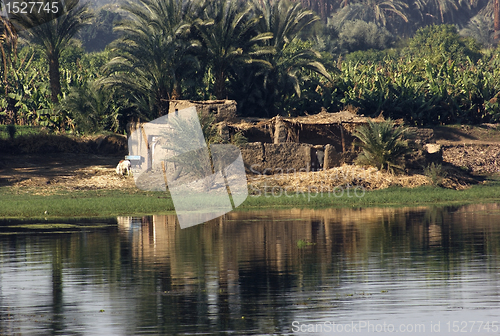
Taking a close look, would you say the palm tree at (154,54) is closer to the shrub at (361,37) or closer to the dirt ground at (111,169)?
the dirt ground at (111,169)

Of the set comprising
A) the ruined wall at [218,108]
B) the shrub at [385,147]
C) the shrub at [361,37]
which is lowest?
the shrub at [385,147]

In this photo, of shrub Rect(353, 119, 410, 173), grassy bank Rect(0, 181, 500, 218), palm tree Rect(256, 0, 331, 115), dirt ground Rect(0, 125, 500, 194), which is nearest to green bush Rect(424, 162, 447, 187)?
dirt ground Rect(0, 125, 500, 194)

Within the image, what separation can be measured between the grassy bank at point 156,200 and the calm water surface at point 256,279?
4.59 m

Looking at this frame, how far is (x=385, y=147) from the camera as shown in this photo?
30.1 metres

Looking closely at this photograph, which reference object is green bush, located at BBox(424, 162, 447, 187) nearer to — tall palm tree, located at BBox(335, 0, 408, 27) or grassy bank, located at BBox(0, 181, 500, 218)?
grassy bank, located at BBox(0, 181, 500, 218)

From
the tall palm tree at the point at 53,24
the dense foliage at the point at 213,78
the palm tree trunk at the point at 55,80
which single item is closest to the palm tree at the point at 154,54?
the dense foliage at the point at 213,78

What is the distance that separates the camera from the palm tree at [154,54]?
39688 mm

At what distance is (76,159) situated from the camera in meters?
35.5

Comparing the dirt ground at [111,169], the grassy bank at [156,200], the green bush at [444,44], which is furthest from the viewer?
the green bush at [444,44]

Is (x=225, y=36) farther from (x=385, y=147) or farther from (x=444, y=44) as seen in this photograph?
(x=444, y=44)

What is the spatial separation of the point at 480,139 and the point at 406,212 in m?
20.1

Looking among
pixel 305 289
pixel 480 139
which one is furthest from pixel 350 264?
pixel 480 139

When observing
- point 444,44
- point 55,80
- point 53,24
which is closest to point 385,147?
point 53,24

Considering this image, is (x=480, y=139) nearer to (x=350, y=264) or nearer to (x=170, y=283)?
(x=350, y=264)
